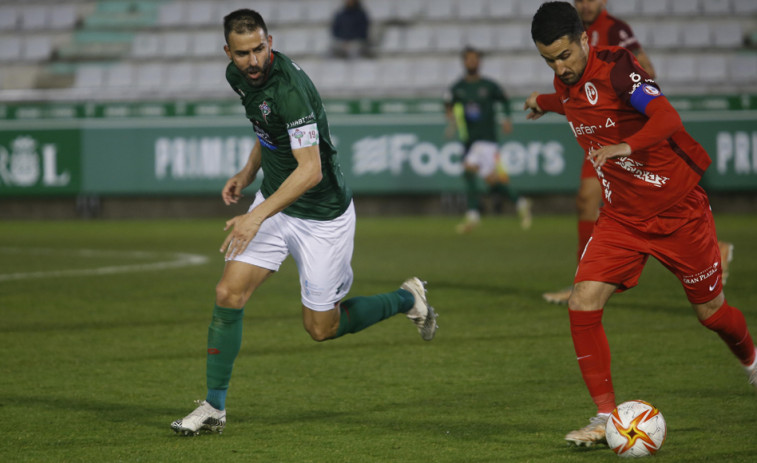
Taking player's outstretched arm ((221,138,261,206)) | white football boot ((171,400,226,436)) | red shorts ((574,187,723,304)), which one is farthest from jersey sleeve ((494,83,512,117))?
white football boot ((171,400,226,436))

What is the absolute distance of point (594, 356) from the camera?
411 cm

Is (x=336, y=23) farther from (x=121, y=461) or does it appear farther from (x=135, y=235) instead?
(x=121, y=461)

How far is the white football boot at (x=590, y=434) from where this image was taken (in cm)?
394

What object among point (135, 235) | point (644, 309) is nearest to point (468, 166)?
point (135, 235)

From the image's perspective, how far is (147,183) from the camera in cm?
1745

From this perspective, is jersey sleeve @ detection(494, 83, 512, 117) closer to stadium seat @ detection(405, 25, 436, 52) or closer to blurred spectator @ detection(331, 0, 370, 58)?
blurred spectator @ detection(331, 0, 370, 58)

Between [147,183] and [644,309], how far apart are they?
37.5ft

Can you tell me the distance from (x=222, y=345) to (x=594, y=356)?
1493mm

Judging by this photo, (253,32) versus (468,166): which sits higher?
(253,32)

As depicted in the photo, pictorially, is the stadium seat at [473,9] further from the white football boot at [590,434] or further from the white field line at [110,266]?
the white football boot at [590,434]

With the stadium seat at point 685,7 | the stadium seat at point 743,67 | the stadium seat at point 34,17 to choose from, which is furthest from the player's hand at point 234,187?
the stadium seat at point 34,17

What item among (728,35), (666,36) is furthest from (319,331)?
(728,35)

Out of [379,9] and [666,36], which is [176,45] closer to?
[379,9]

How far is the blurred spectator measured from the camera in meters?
18.6
